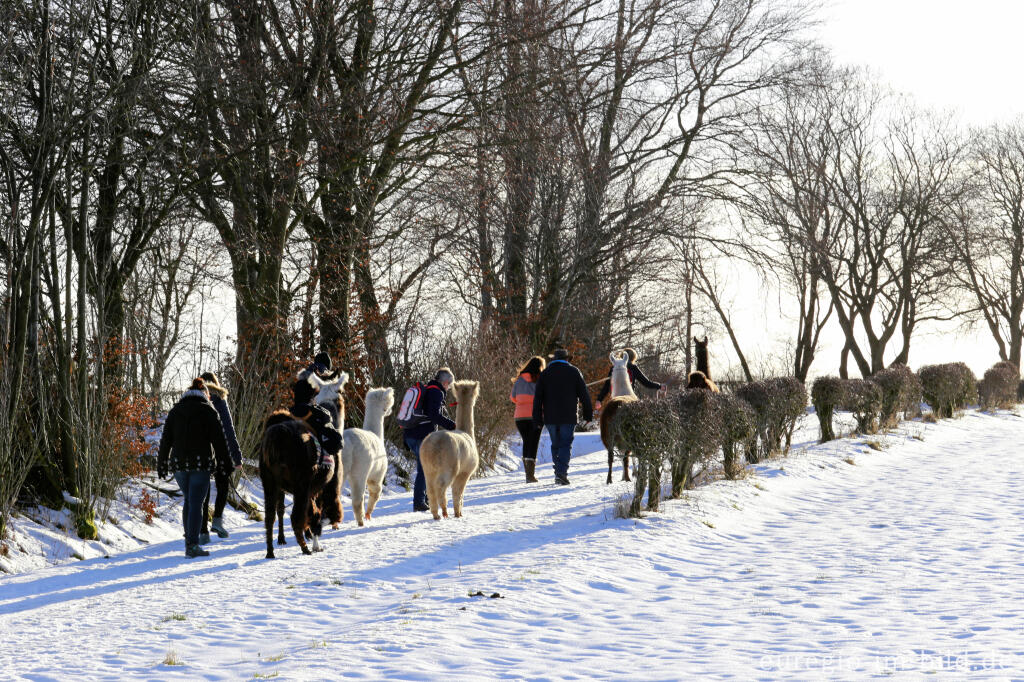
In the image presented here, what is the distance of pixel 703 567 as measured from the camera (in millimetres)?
9297

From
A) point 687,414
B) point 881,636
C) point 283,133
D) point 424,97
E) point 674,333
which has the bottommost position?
point 881,636

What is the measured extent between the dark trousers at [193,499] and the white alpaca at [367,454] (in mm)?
1450

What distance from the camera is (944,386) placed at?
27.6 m

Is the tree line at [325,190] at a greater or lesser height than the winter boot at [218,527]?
greater

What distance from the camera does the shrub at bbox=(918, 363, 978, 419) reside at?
27281 mm

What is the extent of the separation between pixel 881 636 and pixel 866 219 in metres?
37.4

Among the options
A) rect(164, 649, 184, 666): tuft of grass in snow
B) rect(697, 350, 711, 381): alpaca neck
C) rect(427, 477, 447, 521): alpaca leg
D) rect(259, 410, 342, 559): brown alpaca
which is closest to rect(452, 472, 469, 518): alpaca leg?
rect(427, 477, 447, 521): alpaca leg

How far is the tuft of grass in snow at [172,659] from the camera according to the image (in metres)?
5.93

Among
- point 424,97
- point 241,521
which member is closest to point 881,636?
point 241,521

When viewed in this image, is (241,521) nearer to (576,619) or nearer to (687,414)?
(687,414)

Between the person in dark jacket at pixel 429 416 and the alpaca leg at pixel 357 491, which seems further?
the person in dark jacket at pixel 429 416

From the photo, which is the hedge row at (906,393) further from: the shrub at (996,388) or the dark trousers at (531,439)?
the dark trousers at (531,439)

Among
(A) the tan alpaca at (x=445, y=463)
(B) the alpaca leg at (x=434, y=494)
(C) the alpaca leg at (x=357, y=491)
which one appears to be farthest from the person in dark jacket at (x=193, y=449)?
(B) the alpaca leg at (x=434, y=494)

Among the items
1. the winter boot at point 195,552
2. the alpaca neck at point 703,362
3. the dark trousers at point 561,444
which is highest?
the alpaca neck at point 703,362
